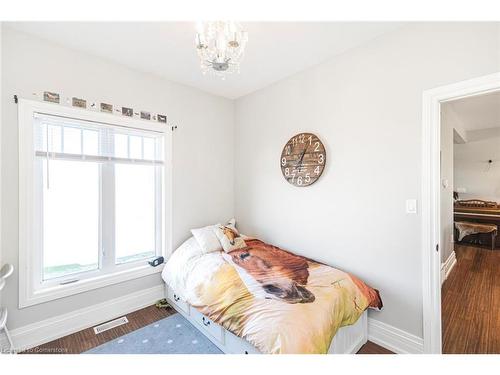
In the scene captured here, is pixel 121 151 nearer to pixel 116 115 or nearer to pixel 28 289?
pixel 116 115

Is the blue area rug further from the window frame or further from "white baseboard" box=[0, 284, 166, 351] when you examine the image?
the window frame

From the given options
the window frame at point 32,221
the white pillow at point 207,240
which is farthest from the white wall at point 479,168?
the window frame at point 32,221

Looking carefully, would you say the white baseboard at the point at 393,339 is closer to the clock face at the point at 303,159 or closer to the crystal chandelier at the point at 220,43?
the clock face at the point at 303,159

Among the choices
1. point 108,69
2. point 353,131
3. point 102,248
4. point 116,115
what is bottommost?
point 102,248

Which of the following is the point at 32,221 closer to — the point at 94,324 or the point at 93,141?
the point at 93,141

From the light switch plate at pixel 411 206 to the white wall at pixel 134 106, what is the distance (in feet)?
7.15

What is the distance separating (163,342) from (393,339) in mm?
1906

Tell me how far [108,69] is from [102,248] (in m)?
1.81

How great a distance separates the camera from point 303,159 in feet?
7.95

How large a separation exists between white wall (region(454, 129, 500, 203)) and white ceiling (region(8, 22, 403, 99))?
198 inches

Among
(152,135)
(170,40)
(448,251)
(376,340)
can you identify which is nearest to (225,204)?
(152,135)

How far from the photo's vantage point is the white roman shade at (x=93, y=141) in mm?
1960

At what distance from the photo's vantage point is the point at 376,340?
1888 mm

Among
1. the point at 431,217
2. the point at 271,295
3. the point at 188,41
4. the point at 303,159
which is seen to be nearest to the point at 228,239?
the point at 271,295
